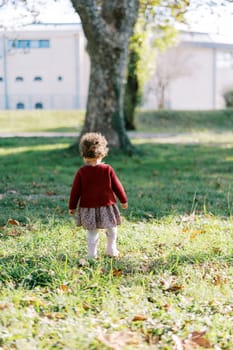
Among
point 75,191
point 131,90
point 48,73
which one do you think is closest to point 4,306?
point 75,191

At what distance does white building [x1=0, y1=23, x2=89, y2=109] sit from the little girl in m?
43.7

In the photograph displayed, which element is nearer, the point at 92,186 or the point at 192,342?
→ the point at 192,342

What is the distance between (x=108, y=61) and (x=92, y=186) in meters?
9.67

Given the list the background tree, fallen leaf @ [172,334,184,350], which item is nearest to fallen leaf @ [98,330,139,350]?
fallen leaf @ [172,334,184,350]

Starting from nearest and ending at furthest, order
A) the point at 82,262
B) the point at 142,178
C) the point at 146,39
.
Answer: the point at 82,262 → the point at 142,178 → the point at 146,39

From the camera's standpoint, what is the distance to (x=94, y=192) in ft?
16.2

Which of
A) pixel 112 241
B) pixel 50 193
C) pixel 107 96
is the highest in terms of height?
pixel 107 96

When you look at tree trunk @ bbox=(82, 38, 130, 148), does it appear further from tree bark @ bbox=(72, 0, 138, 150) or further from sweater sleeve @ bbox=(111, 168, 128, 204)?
sweater sleeve @ bbox=(111, 168, 128, 204)

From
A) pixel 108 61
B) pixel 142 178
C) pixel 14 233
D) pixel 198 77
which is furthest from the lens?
pixel 198 77

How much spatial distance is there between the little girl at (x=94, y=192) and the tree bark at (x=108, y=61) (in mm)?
9327

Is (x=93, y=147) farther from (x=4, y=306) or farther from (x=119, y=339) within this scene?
(x=119, y=339)

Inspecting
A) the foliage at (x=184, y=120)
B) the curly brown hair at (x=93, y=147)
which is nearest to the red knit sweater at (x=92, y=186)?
the curly brown hair at (x=93, y=147)

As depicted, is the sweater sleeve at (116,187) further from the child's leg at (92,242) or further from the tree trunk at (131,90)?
the tree trunk at (131,90)

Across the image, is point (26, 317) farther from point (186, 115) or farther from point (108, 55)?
point (186, 115)
